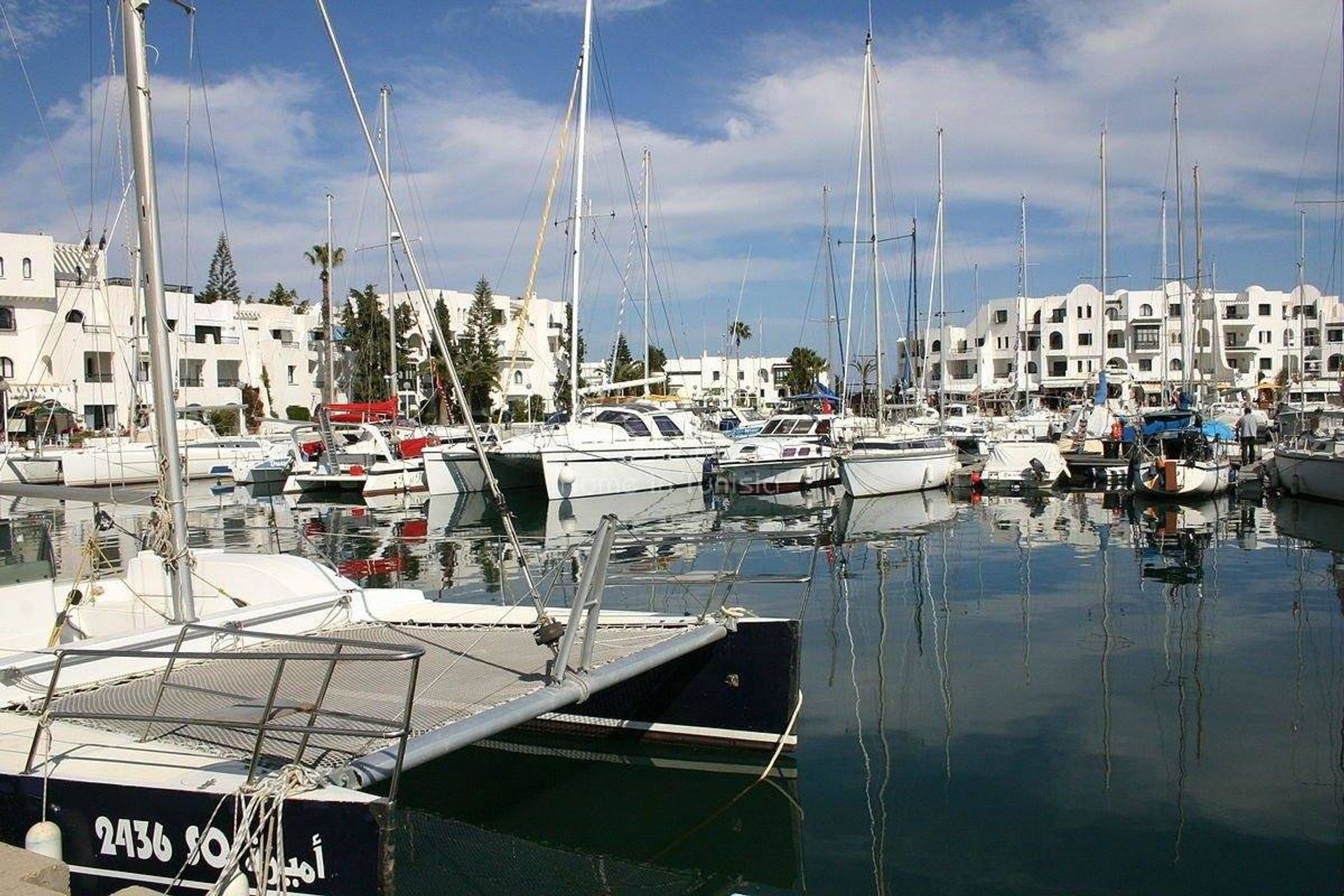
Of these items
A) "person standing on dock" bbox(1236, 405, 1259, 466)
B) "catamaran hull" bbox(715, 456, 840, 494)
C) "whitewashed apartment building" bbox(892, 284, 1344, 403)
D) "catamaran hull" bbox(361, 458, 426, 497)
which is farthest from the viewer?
"whitewashed apartment building" bbox(892, 284, 1344, 403)

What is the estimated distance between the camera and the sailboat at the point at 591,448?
3469cm

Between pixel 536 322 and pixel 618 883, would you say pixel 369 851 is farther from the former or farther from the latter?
pixel 536 322

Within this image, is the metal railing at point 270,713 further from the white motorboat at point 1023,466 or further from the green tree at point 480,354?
the green tree at point 480,354

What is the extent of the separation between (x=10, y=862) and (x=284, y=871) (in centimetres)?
137

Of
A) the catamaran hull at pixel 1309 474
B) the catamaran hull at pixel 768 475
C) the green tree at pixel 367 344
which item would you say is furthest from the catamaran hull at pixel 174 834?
the green tree at pixel 367 344

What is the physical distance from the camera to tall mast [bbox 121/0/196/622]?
940cm

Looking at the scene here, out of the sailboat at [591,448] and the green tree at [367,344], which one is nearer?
the sailboat at [591,448]

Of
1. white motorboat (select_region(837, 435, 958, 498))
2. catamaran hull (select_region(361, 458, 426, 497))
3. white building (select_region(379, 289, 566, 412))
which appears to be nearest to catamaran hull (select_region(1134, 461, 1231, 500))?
white motorboat (select_region(837, 435, 958, 498))

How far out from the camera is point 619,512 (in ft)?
105

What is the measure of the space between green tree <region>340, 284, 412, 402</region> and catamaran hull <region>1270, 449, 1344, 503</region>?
170 feet

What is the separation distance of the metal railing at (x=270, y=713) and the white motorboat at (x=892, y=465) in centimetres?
2907

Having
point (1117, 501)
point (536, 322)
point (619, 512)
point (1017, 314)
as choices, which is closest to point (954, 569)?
point (619, 512)

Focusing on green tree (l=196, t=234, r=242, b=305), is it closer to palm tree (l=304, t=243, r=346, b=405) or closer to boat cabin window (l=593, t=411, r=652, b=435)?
palm tree (l=304, t=243, r=346, b=405)

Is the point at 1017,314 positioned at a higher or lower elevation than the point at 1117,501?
higher
